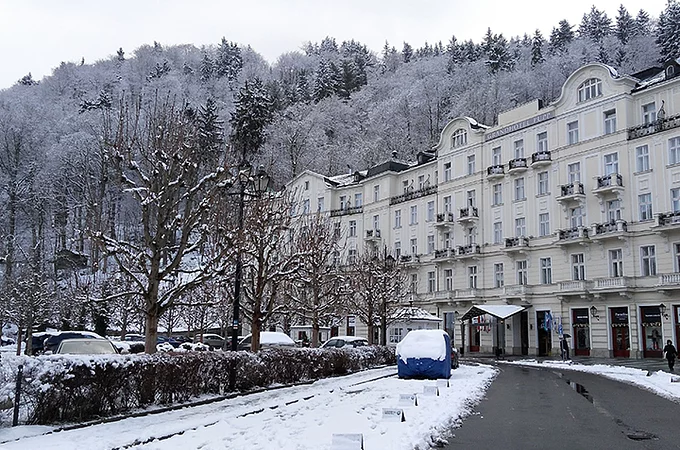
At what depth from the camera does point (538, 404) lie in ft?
55.1

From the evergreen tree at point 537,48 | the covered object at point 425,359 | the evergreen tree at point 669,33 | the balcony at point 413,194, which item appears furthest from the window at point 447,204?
the evergreen tree at point 537,48

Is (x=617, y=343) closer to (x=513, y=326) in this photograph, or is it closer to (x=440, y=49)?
(x=513, y=326)

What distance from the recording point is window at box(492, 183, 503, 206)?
54.3 meters

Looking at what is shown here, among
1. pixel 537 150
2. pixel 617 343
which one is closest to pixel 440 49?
pixel 537 150

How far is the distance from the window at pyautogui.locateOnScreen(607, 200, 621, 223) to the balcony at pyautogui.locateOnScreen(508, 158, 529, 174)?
803cm

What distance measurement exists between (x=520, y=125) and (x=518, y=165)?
375cm

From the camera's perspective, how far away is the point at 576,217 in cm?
4738

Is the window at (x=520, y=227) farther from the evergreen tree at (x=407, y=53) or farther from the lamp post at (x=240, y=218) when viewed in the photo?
the evergreen tree at (x=407, y=53)

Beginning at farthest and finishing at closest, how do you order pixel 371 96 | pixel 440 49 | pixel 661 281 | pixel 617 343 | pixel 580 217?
pixel 440 49 → pixel 371 96 → pixel 580 217 → pixel 617 343 → pixel 661 281

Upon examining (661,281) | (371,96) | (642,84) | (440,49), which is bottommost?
(661,281)

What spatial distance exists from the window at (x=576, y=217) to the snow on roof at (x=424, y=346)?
2658cm

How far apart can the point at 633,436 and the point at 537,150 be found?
42109 mm

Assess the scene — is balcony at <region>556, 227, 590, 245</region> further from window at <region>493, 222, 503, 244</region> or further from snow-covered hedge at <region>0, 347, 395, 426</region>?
snow-covered hedge at <region>0, 347, 395, 426</region>

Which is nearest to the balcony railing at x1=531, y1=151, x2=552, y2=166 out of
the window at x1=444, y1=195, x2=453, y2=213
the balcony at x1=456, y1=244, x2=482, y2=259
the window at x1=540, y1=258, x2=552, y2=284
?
the window at x1=540, y1=258, x2=552, y2=284
